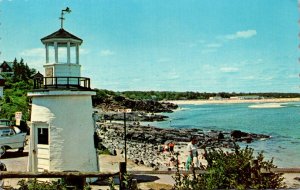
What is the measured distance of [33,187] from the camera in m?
6.87

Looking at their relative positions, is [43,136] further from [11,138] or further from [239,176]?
[11,138]

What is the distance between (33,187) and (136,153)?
20.8 m

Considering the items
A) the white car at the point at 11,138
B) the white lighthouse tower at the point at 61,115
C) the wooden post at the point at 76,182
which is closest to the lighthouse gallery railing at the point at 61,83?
Result: the white lighthouse tower at the point at 61,115

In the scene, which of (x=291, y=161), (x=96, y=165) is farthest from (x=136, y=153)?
(x=96, y=165)

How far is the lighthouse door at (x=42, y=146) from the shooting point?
35.8 feet

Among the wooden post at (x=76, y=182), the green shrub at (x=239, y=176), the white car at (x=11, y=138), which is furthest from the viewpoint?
the white car at (x=11, y=138)

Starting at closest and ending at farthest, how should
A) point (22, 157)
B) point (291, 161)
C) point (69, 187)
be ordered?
point (69, 187)
point (22, 157)
point (291, 161)

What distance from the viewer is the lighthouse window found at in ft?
35.9

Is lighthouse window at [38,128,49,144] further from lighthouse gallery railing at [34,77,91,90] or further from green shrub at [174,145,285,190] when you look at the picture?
green shrub at [174,145,285,190]

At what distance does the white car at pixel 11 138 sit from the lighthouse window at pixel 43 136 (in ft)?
26.8

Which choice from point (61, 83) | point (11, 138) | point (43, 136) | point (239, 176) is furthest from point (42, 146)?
point (11, 138)

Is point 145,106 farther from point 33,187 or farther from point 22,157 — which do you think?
point 33,187

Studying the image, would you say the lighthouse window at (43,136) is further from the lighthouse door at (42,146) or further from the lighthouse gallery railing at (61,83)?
the lighthouse gallery railing at (61,83)

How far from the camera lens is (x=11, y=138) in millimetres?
19000
